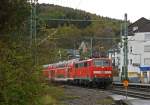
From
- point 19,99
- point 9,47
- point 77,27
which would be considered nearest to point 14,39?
point 9,47

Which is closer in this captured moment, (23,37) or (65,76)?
(23,37)

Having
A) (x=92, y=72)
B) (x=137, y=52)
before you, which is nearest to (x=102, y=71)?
(x=92, y=72)

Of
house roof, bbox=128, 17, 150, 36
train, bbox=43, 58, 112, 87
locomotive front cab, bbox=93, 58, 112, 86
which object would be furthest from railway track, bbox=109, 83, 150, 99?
house roof, bbox=128, 17, 150, 36

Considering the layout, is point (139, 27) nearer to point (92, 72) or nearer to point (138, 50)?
point (138, 50)

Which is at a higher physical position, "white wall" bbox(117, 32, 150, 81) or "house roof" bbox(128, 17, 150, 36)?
"house roof" bbox(128, 17, 150, 36)

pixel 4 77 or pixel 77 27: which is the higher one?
pixel 77 27

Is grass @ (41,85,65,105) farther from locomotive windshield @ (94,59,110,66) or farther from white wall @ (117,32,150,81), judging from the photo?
white wall @ (117,32,150,81)

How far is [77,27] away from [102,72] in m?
45.7

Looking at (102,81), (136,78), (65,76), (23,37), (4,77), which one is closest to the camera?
(4,77)

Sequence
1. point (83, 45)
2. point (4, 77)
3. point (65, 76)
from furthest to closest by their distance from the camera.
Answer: point (83, 45) < point (65, 76) < point (4, 77)

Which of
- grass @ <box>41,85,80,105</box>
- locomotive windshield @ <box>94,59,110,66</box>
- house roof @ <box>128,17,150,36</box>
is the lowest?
grass @ <box>41,85,80,105</box>

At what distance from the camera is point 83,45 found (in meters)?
116

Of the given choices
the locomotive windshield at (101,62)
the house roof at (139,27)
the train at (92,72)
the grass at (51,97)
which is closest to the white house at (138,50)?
the house roof at (139,27)

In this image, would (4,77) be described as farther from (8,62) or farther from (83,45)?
(83,45)
